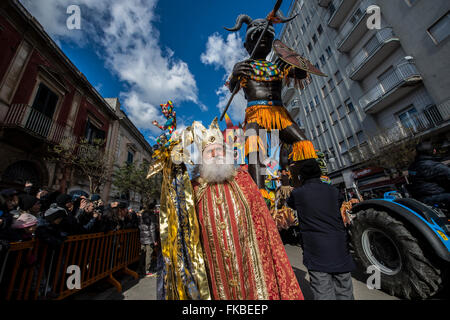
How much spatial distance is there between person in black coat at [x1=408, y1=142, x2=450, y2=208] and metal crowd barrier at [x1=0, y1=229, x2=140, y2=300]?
194 inches

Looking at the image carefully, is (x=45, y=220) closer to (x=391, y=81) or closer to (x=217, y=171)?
(x=217, y=171)

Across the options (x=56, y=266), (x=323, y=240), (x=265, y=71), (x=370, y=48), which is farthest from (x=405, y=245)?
(x=370, y=48)

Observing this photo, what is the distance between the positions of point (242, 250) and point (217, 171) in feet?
2.60

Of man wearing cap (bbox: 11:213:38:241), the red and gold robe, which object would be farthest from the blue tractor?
man wearing cap (bbox: 11:213:38:241)

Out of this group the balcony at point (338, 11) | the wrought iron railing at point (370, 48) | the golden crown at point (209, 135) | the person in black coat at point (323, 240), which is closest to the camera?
the person in black coat at point (323, 240)

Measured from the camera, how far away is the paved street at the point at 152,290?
229cm

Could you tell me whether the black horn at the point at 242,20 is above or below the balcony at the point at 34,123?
below

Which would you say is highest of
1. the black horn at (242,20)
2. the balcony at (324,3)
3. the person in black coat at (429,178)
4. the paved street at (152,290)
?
the balcony at (324,3)

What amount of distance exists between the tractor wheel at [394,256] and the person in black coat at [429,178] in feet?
3.05

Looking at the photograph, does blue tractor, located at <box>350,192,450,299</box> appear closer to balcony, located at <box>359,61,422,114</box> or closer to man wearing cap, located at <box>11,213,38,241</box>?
man wearing cap, located at <box>11,213,38,241</box>

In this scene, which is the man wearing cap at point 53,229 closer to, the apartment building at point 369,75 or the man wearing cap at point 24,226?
the man wearing cap at point 24,226

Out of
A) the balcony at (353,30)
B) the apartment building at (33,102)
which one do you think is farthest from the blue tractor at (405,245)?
the balcony at (353,30)

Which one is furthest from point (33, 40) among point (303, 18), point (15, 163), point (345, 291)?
point (303, 18)
